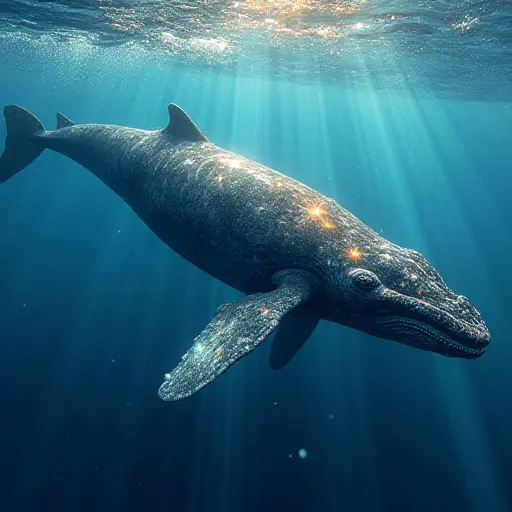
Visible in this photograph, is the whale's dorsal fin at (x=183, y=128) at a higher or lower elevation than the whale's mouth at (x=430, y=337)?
higher

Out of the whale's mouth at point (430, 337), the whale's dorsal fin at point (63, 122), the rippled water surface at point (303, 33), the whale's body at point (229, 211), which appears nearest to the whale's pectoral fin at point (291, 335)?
the whale's body at point (229, 211)

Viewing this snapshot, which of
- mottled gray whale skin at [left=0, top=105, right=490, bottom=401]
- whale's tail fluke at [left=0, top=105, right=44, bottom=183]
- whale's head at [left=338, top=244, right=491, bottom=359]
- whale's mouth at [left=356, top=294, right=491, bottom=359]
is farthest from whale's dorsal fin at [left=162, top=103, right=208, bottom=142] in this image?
whale's tail fluke at [left=0, top=105, right=44, bottom=183]

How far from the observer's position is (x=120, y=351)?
17.5 m

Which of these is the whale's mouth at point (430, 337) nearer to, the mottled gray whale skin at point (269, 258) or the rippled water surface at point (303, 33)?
the mottled gray whale skin at point (269, 258)

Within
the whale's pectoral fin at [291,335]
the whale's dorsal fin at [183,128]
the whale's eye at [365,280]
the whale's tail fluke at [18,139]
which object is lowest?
the whale's pectoral fin at [291,335]

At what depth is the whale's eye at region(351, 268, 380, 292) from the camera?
22.1 feet

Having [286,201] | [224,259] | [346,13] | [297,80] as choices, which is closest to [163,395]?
[224,259]

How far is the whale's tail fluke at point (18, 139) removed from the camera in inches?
595

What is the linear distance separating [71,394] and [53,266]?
562 inches

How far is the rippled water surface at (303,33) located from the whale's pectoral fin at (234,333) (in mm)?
19794

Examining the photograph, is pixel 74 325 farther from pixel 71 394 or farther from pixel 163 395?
pixel 163 395

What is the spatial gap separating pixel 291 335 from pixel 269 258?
343 cm

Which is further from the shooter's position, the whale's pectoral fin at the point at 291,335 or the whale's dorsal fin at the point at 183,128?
the whale's dorsal fin at the point at 183,128

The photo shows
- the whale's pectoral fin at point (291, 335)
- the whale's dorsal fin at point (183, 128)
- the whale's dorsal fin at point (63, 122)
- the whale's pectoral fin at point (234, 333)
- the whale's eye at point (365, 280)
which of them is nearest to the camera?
the whale's pectoral fin at point (234, 333)
